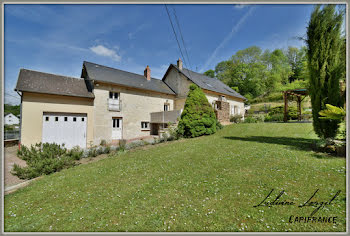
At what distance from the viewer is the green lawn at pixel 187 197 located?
2.14 metres

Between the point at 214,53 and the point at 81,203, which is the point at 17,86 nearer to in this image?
the point at 81,203

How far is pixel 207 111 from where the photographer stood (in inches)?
435

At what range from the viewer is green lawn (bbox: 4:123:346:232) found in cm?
214

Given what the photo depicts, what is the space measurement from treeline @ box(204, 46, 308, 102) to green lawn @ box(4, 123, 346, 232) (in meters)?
32.1

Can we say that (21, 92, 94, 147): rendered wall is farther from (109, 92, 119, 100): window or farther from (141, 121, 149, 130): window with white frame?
(141, 121, 149, 130): window with white frame

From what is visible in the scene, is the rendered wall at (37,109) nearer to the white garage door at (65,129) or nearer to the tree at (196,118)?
the white garage door at (65,129)

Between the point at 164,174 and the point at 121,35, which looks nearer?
the point at 164,174

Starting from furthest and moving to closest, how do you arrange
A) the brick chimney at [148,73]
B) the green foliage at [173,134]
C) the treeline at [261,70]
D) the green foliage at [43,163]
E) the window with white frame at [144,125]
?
the treeline at [261,70] < the brick chimney at [148,73] < the window with white frame at [144,125] < the green foliage at [173,134] < the green foliage at [43,163]

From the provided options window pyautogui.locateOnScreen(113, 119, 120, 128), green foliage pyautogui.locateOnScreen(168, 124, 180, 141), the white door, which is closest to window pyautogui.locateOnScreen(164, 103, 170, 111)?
the white door

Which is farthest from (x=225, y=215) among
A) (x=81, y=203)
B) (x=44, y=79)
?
(x=44, y=79)

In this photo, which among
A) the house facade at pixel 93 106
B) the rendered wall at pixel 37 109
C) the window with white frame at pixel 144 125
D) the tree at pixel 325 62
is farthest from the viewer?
the window with white frame at pixel 144 125

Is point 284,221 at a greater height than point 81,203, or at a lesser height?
greater

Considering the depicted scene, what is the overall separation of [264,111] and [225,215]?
27.2 metres

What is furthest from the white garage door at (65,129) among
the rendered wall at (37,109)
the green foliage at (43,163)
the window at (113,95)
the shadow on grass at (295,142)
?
the shadow on grass at (295,142)
